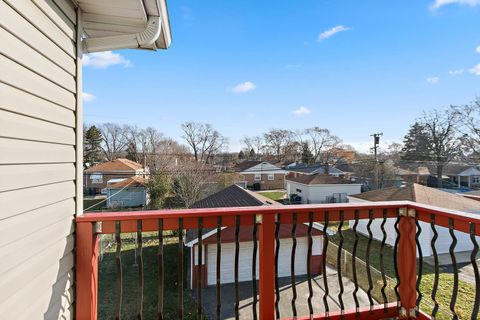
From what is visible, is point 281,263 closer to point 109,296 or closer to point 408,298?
point 109,296

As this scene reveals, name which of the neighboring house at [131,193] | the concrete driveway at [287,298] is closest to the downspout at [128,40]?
the concrete driveway at [287,298]

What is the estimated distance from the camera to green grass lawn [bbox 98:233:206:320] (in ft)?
21.7

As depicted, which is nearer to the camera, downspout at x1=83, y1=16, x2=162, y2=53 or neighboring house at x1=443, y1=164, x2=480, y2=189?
downspout at x1=83, y1=16, x2=162, y2=53

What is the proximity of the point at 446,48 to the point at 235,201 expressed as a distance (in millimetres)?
10549

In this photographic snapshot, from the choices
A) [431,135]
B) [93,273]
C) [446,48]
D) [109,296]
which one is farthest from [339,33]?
[431,135]

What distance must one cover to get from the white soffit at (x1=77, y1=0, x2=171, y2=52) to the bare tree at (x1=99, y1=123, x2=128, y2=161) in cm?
2774

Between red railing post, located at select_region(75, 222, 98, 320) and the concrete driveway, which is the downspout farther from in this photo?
the concrete driveway

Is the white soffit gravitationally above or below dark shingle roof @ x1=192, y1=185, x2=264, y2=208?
above

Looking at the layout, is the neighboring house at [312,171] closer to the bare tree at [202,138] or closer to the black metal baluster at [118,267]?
the bare tree at [202,138]

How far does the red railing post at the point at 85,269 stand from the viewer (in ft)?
4.76

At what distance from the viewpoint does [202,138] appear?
28.0 m

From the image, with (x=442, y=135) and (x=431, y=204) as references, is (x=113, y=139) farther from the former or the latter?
(x=442, y=135)

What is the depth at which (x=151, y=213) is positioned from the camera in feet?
4.86

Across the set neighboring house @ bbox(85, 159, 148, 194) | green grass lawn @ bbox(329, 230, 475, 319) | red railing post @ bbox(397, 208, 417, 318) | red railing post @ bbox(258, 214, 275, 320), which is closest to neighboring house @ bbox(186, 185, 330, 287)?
green grass lawn @ bbox(329, 230, 475, 319)
